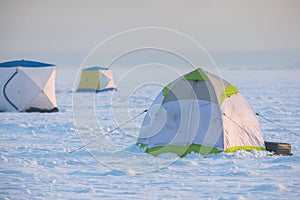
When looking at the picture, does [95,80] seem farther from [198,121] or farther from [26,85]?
[198,121]

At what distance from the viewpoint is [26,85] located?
2036cm

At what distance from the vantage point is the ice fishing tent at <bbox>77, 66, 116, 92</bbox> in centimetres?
3544

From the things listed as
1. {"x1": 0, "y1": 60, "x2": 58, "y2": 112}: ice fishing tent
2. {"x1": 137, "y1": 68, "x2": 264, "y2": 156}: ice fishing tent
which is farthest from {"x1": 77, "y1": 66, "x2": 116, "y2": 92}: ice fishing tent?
{"x1": 137, "y1": 68, "x2": 264, "y2": 156}: ice fishing tent

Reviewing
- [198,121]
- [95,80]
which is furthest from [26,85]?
[95,80]

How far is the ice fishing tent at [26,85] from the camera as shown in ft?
67.0

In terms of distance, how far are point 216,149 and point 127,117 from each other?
10805mm

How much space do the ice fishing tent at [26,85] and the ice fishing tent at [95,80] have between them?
14152 mm

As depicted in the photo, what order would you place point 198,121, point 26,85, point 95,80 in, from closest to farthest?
point 198,121
point 26,85
point 95,80

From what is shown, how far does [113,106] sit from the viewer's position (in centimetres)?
2584

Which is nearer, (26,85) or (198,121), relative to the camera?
(198,121)

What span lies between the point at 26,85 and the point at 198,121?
1074 centimetres

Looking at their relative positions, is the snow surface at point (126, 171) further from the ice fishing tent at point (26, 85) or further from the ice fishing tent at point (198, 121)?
the ice fishing tent at point (26, 85)

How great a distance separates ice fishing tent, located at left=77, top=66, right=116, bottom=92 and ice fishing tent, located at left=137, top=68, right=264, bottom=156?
938 inches

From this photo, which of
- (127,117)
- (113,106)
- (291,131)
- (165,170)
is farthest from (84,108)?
(165,170)
